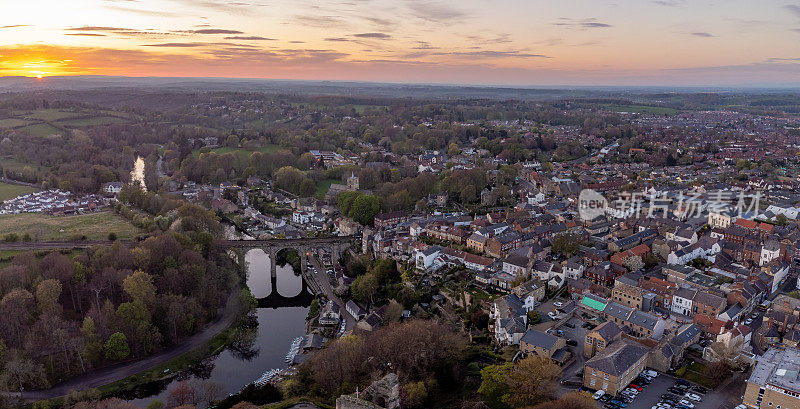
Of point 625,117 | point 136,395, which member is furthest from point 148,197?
point 625,117

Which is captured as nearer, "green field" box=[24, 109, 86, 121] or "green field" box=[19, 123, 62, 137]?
"green field" box=[19, 123, 62, 137]

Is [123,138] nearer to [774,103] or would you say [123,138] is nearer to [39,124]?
[39,124]

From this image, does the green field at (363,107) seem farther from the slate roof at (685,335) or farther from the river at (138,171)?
the slate roof at (685,335)

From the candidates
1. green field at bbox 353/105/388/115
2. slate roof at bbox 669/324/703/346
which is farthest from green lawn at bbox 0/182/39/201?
green field at bbox 353/105/388/115

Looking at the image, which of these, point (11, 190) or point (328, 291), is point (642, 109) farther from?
point (11, 190)

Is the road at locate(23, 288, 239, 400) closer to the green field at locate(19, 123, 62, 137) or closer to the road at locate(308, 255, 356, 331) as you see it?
the road at locate(308, 255, 356, 331)

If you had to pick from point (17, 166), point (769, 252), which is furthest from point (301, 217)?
point (769, 252)
